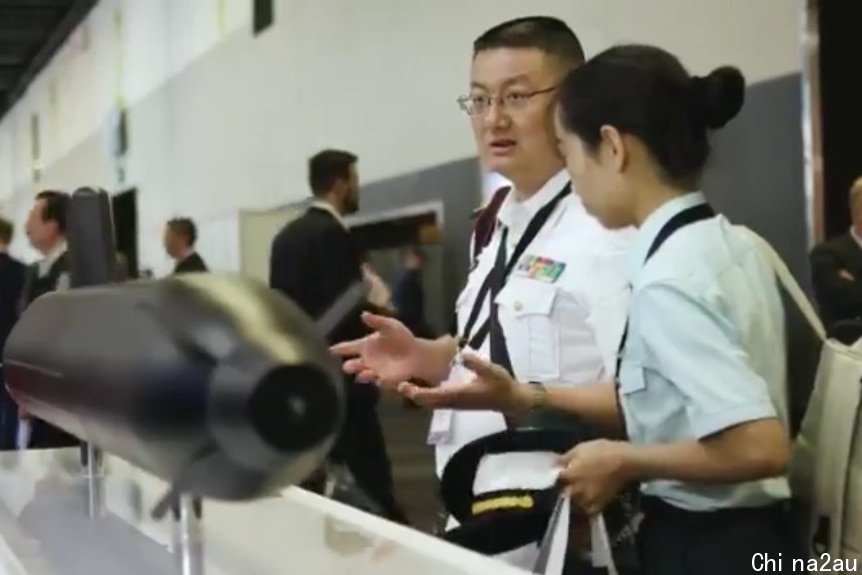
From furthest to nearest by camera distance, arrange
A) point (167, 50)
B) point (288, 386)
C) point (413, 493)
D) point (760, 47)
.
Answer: point (167, 50) < point (413, 493) < point (760, 47) < point (288, 386)

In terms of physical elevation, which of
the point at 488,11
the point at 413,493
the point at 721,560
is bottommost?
the point at 413,493

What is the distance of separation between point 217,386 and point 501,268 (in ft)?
3.58

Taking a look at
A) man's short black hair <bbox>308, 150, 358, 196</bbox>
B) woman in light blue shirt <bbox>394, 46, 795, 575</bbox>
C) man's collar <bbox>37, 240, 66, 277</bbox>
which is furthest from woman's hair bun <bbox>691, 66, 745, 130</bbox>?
man's collar <bbox>37, 240, 66, 277</bbox>

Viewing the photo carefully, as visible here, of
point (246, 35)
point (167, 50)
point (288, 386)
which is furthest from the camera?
point (167, 50)

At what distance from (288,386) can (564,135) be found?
0.92 meters

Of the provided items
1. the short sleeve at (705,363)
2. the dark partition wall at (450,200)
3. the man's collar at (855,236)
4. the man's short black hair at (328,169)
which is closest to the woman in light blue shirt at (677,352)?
the short sleeve at (705,363)

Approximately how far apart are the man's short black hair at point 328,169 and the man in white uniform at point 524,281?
8.32ft

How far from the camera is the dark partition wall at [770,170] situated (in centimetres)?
320

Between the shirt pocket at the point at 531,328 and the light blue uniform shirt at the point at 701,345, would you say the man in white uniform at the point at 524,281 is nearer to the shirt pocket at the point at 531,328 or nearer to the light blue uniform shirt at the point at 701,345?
the shirt pocket at the point at 531,328

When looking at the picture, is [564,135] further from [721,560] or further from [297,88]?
[297,88]

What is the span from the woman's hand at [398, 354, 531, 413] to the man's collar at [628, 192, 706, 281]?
169mm

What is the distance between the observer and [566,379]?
1.61 meters

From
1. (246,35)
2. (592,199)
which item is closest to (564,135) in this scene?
(592,199)

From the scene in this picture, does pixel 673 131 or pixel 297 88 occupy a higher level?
pixel 297 88
